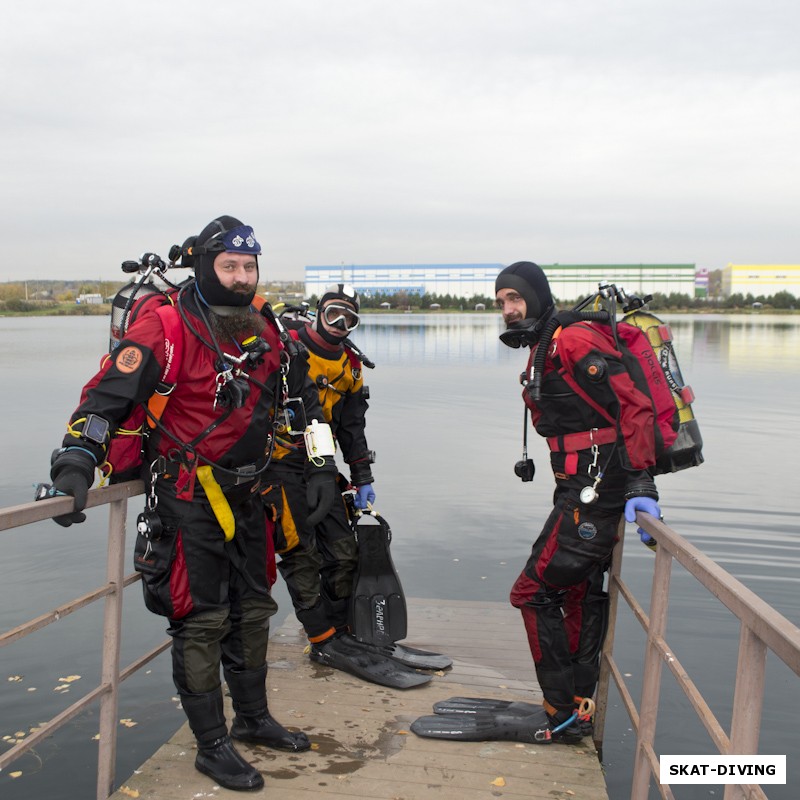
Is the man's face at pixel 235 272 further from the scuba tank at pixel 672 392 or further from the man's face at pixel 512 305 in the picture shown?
the scuba tank at pixel 672 392

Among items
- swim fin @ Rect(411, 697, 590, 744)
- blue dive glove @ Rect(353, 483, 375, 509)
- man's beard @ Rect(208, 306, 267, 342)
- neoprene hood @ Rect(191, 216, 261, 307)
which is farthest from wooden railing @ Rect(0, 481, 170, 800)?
blue dive glove @ Rect(353, 483, 375, 509)

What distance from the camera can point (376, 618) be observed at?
4031 millimetres

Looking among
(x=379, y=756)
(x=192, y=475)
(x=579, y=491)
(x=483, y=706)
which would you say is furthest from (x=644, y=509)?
(x=192, y=475)

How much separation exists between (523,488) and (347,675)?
616 centimetres

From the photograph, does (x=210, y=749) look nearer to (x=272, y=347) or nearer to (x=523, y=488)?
(x=272, y=347)

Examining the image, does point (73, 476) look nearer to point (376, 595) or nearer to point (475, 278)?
point (376, 595)

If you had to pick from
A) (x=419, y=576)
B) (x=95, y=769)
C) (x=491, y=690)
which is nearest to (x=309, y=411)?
(x=491, y=690)

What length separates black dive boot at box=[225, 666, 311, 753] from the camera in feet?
9.89

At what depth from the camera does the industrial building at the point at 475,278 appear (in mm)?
99188

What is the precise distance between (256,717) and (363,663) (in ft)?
2.77

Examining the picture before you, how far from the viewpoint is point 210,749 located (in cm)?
280

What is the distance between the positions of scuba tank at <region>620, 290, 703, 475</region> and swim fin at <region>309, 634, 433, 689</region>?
5.05ft

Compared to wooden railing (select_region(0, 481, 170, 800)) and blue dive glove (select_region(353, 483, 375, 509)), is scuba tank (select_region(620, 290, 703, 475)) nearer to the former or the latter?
blue dive glove (select_region(353, 483, 375, 509))

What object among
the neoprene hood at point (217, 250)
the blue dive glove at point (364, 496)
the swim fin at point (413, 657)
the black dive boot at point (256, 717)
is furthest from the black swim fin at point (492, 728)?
the neoprene hood at point (217, 250)
